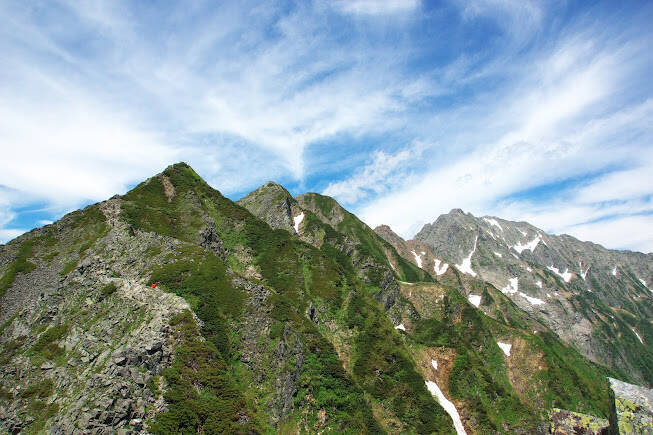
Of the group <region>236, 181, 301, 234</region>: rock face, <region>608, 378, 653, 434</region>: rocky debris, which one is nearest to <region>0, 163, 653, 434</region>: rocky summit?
<region>608, 378, 653, 434</region>: rocky debris

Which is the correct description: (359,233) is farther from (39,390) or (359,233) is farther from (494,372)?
(39,390)

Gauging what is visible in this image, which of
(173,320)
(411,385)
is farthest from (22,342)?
(411,385)

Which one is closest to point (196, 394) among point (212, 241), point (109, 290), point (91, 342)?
point (91, 342)

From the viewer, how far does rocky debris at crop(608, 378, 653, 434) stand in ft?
30.9

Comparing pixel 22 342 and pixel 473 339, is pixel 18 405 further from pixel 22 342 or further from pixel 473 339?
pixel 473 339

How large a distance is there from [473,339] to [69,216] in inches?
4691

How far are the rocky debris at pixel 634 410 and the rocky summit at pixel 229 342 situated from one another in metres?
0.05

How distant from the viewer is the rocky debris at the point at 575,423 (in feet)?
46.8

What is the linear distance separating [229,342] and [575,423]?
150 feet

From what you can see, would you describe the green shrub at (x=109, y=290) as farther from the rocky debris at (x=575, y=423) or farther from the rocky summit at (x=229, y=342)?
the rocky debris at (x=575, y=423)

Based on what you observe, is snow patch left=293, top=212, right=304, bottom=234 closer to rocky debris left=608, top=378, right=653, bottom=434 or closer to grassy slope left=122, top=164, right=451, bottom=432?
grassy slope left=122, top=164, right=451, bottom=432

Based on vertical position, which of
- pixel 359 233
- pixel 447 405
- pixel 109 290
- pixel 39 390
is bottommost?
pixel 447 405

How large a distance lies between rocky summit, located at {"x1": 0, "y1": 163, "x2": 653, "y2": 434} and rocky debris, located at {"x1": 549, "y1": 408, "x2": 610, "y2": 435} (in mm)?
69

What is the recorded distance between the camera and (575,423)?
48.3ft
